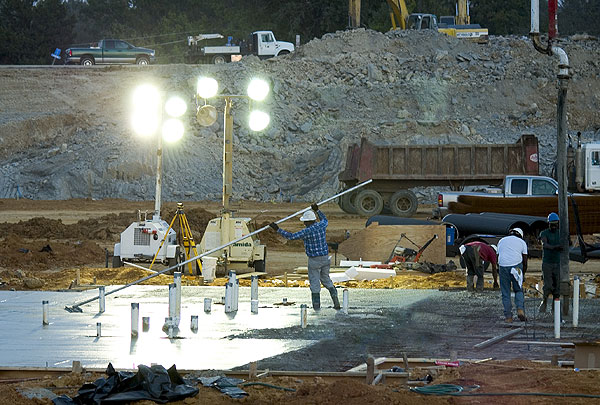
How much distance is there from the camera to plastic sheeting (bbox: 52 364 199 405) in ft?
33.1

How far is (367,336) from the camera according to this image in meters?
15.0

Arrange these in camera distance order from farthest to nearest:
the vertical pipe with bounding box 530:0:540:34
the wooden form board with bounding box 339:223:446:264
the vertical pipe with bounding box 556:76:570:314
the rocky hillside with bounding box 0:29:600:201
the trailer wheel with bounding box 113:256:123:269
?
1. the rocky hillside with bounding box 0:29:600:201
2. the wooden form board with bounding box 339:223:446:264
3. the trailer wheel with bounding box 113:256:123:269
4. the vertical pipe with bounding box 556:76:570:314
5. the vertical pipe with bounding box 530:0:540:34

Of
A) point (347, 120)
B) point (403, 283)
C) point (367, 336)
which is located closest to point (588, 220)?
point (403, 283)

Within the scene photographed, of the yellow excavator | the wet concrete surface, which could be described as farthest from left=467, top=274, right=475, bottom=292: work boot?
the yellow excavator

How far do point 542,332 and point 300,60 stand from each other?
4401 centimetres

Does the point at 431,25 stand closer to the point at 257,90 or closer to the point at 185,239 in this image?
the point at 185,239

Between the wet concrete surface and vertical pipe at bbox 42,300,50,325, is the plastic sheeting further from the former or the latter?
vertical pipe at bbox 42,300,50,325

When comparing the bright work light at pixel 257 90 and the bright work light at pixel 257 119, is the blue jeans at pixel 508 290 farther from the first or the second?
the bright work light at pixel 257 90

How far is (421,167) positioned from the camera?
123 ft

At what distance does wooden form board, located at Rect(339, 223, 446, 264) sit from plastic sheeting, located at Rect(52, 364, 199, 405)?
1510 centimetres

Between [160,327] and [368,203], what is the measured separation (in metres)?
23.8

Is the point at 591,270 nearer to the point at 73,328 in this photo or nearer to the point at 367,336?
the point at 367,336

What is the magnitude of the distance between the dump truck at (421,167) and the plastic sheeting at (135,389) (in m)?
27.0

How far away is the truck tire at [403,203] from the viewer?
3822 cm
